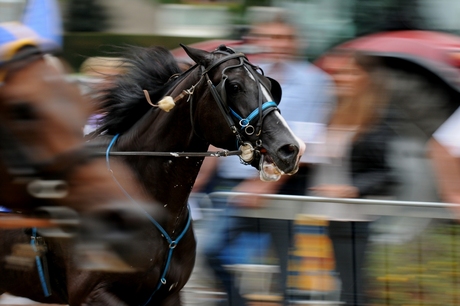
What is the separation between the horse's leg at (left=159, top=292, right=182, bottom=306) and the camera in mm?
4543

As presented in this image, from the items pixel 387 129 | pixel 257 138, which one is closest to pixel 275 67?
pixel 387 129

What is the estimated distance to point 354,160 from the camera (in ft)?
17.5

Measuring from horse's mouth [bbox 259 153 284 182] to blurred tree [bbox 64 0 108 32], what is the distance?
3327mm

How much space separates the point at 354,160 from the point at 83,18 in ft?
10.4

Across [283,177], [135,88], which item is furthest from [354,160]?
[135,88]

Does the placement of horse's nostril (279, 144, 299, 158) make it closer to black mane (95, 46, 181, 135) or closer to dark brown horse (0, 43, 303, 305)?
dark brown horse (0, 43, 303, 305)

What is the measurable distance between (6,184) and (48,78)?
407 millimetres

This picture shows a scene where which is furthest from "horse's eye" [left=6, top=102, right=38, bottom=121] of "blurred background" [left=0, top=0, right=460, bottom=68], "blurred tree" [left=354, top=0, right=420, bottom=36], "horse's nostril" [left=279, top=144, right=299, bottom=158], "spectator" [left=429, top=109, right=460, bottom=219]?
"blurred tree" [left=354, top=0, right=420, bottom=36]

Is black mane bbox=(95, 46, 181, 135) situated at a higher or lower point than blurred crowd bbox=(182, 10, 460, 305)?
higher

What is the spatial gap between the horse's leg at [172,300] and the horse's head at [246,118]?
834 mm

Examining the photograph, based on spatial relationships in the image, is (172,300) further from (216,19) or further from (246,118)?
(216,19)

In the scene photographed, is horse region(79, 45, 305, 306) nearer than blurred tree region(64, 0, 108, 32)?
Yes

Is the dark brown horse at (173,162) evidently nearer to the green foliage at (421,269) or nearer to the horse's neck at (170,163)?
the horse's neck at (170,163)

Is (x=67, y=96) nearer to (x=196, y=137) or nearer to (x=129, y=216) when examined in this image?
(x=129, y=216)
